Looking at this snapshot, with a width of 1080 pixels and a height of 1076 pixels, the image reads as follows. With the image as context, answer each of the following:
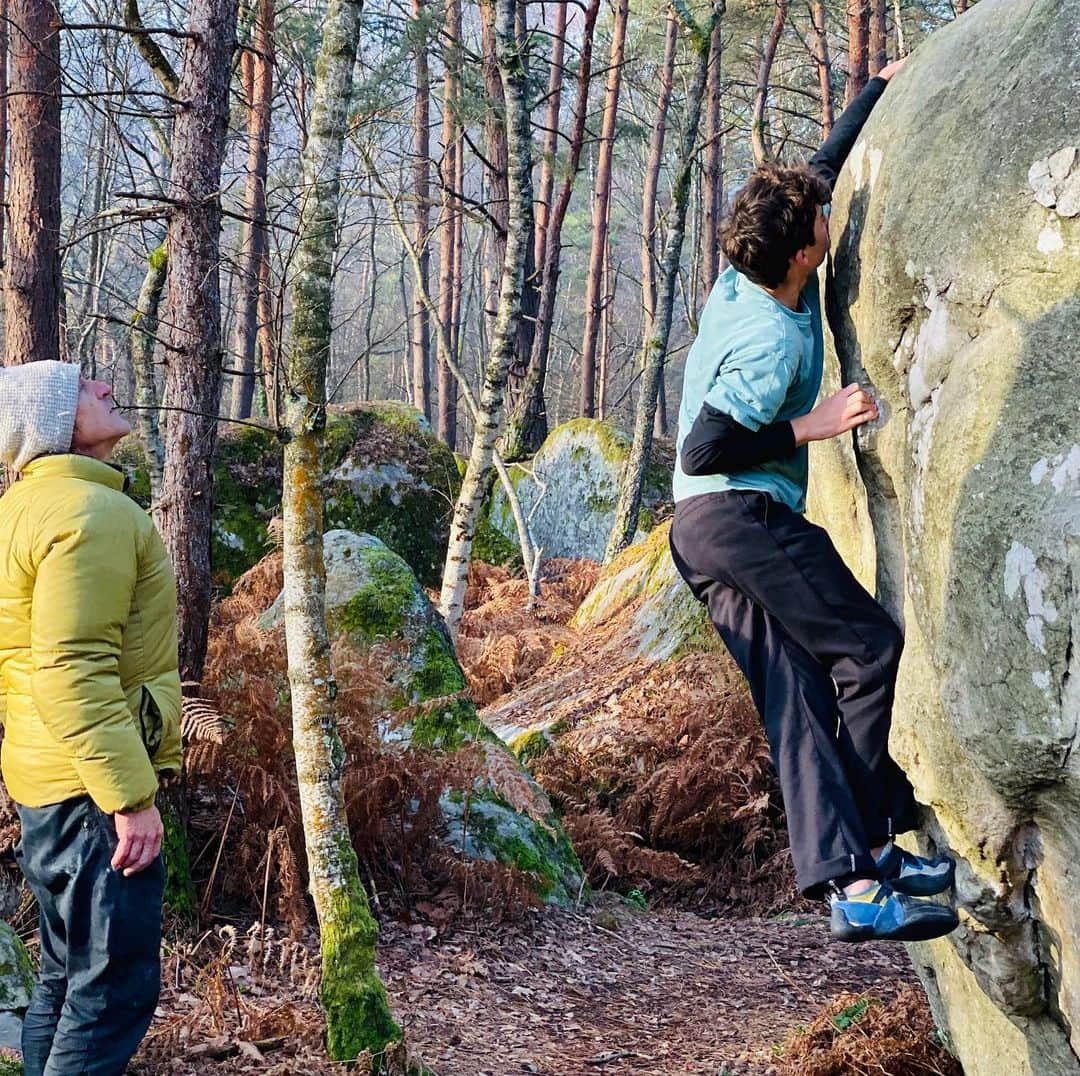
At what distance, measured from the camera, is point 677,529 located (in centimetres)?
379

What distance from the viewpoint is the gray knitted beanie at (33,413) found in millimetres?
3266

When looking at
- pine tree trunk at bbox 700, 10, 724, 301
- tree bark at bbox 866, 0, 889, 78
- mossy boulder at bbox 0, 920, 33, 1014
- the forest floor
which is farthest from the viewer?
pine tree trunk at bbox 700, 10, 724, 301

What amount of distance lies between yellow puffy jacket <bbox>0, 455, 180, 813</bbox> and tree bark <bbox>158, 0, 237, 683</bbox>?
2.19 meters

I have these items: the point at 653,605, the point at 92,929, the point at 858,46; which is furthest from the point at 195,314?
the point at 858,46

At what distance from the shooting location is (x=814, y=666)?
3.59 metres

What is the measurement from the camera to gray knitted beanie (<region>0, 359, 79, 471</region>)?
327cm

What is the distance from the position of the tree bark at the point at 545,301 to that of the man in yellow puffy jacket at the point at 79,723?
1164 cm

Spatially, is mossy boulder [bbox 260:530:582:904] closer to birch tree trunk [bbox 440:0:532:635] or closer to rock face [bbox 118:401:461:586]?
birch tree trunk [bbox 440:0:532:635]

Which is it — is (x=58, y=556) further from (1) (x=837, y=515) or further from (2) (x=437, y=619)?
(2) (x=437, y=619)

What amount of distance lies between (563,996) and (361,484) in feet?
30.0

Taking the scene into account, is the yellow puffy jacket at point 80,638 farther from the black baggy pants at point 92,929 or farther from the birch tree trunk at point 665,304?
the birch tree trunk at point 665,304

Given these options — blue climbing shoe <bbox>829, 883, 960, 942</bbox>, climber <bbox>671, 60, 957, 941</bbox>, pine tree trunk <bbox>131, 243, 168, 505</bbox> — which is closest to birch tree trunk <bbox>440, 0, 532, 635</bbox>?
pine tree trunk <bbox>131, 243, 168, 505</bbox>

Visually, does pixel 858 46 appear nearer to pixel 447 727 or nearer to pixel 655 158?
pixel 447 727

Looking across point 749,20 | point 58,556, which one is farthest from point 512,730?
point 749,20
